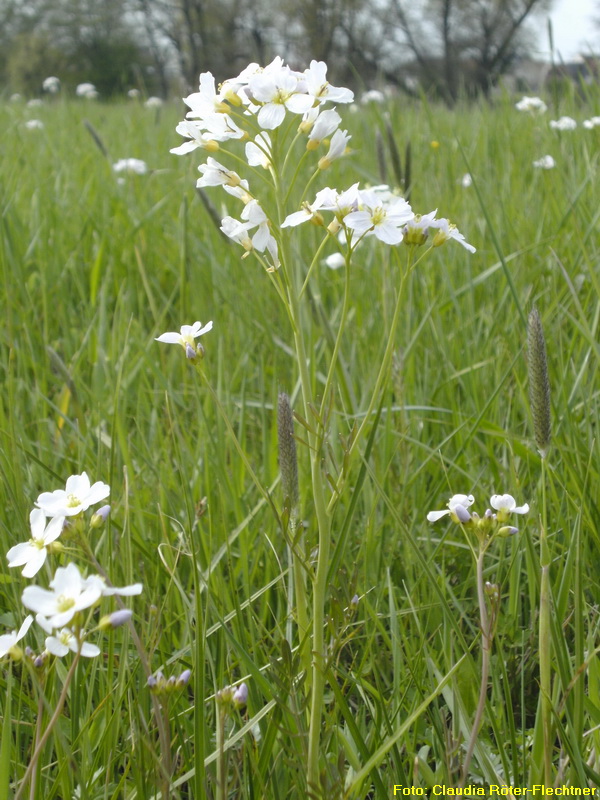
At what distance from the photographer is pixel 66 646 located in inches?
29.4

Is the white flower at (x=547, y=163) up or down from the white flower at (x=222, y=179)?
down

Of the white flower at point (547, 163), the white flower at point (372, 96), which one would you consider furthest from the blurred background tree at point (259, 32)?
the white flower at point (547, 163)

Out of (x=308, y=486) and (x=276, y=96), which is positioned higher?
(x=276, y=96)

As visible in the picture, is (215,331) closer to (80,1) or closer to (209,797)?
(209,797)

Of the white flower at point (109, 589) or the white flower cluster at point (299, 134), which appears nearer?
the white flower at point (109, 589)

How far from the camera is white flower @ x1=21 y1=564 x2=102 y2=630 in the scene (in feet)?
2.13

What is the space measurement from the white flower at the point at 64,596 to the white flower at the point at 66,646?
3 cm

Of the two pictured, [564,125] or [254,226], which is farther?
[564,125]

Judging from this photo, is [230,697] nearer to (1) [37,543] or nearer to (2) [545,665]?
(1) [37,543]

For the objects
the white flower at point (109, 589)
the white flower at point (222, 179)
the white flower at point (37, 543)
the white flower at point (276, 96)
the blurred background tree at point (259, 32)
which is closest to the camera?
the white flower at point (109, 589)

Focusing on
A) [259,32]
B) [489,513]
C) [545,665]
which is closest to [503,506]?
[489,513]

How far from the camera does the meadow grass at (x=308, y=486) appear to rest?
955mm

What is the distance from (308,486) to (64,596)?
93 cm

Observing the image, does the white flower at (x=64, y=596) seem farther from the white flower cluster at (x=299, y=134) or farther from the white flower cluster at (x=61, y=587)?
the white flower cluster at (x=299, y=134)
